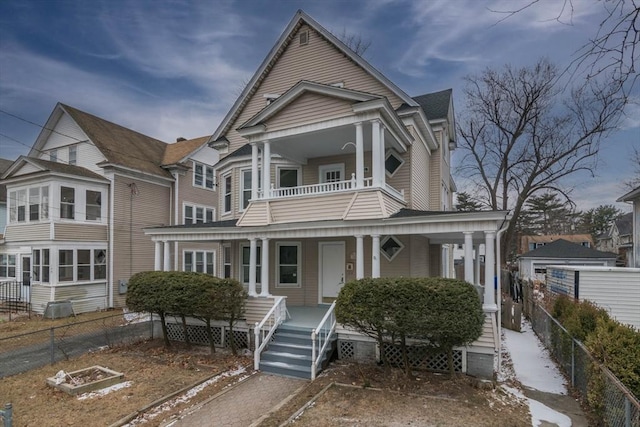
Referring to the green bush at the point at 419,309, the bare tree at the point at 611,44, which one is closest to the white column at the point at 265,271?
the green bush at the point at 419,309

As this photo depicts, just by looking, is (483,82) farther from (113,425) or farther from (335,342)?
(113,425)

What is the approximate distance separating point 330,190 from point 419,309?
4787 millimetres

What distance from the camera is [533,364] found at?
9461 millimetres

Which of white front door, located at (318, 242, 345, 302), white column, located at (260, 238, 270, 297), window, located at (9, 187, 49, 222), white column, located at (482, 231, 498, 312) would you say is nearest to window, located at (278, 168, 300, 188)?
white front door, located at (318, 242, 345, 302)

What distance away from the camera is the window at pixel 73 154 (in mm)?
19234

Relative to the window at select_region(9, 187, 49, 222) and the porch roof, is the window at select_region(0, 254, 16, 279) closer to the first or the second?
the window at select_region(9, 187, 49, 222)

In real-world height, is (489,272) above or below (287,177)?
below

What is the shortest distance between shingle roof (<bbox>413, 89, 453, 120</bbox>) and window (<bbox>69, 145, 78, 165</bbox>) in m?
17.5

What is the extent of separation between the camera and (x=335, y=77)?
13461 mm

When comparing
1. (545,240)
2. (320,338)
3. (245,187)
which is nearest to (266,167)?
(245,187)

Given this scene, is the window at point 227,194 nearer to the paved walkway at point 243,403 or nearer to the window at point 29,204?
the paved walkway at point 243,403

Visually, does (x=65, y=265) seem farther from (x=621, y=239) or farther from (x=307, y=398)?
(x=621, y=239)

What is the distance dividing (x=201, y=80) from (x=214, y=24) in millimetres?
10312

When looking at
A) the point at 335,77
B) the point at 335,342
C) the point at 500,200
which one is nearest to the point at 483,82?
the point at 500,200
